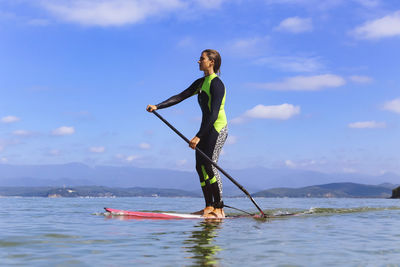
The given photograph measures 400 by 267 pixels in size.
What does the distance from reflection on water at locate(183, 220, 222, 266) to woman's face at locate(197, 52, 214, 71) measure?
4.15 m

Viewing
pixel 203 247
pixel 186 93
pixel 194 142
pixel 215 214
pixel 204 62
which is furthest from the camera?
pixel 186 93

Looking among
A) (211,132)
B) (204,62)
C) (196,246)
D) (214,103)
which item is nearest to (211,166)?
(211,132)

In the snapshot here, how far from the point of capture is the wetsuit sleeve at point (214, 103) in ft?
30.4

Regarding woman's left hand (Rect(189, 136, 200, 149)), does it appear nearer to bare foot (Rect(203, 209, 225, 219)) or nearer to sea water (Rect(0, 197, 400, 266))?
bare foot (Rect(203, 209, 225, 219))

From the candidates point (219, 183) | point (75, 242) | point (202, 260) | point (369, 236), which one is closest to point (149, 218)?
point (219, 183)

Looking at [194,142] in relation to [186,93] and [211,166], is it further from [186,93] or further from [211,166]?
[186,93]

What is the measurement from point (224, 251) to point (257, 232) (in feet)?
6.88

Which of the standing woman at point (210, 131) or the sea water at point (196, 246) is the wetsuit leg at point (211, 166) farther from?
the sea water at point (196, 246)

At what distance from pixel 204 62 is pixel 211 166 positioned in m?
2.34

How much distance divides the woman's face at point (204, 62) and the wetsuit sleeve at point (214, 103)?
1.35 feet

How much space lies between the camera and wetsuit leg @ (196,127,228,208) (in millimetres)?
9500

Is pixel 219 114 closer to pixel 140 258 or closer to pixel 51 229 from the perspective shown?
pixel 51 229

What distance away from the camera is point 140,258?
173 inches

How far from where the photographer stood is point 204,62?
32.6 ft
